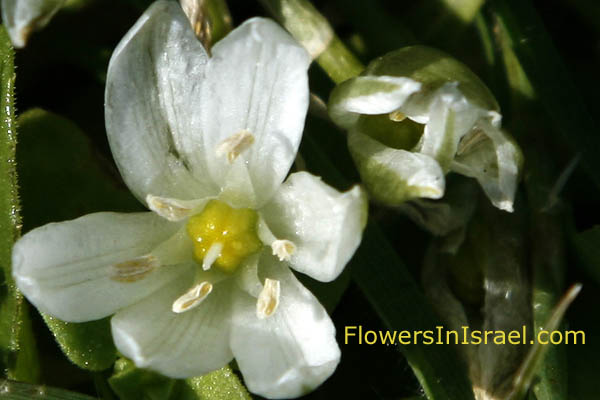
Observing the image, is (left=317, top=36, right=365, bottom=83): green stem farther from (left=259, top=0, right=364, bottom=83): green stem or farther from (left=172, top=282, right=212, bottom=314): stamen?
(left=172, top=282, right=212, bottom=314): stamen

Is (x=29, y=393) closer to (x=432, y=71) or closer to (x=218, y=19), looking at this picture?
(x=218, y=19)

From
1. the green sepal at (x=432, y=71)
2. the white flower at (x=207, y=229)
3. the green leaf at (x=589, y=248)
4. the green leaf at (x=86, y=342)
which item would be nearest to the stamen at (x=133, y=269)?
the white flower at (x=207, y=229)

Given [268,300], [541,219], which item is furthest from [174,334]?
[541,219]

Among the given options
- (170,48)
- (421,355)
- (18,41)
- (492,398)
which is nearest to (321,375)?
(421,355)

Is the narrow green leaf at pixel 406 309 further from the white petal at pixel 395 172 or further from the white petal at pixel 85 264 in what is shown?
the white petal at pixel 85 264

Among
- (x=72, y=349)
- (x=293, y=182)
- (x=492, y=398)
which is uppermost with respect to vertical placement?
(x=293, y=182)

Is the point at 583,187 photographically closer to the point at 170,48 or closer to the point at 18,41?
the point at 170,48

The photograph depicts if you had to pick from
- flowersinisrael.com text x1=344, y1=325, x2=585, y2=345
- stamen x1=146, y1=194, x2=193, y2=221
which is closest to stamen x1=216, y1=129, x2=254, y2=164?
stamen x1=146, y1=194, x2=193, y2=221
